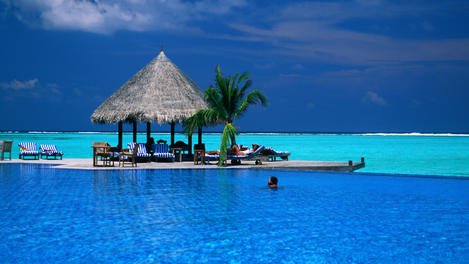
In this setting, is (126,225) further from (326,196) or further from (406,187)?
(406,187)

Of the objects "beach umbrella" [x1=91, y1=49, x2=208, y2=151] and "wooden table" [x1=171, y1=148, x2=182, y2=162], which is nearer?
"wooden table" [x1=171, y1=148, x2=182, y2=162]

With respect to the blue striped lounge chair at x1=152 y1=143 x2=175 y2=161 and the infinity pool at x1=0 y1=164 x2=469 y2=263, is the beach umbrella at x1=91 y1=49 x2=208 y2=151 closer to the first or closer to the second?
the blue striped lounge chair at x1=152 y1=143 x2=175 y2=161

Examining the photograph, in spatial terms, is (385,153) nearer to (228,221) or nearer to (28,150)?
(28,150)

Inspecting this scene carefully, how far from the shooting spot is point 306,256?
5.11 metres

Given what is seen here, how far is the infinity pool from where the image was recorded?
5141 mm

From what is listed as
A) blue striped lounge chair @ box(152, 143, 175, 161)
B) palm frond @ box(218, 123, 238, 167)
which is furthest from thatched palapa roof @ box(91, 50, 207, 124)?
palm frond @ box(218, 123, 238, 167)

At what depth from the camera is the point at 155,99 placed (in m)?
17.5

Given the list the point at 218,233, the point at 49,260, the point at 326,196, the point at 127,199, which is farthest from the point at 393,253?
the point at 127,199

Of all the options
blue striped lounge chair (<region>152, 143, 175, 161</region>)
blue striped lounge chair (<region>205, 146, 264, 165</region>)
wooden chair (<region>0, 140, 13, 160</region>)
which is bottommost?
blue striped lounge chair (<region>205, 146, 264, 165</region>)

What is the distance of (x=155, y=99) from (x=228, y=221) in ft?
37.0

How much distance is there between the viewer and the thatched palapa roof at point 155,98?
16938 mm

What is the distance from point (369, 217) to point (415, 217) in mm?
686

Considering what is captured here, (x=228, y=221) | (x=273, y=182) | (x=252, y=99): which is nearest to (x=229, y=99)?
(x=252, y=99)

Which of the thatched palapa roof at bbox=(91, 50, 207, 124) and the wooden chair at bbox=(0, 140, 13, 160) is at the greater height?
the thatched palapa roof at bbox=(91, 50, 207, 124)
